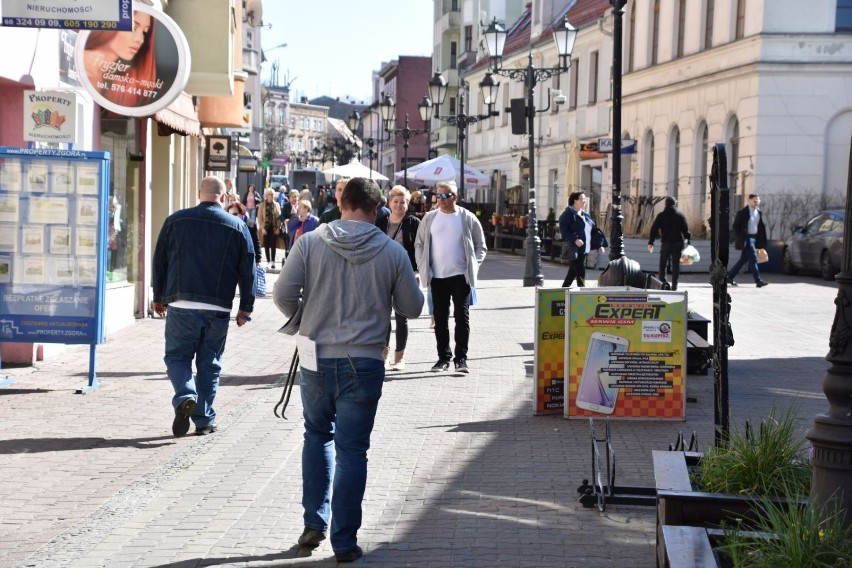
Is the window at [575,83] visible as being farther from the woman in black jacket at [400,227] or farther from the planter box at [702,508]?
the planter box at [702,508]

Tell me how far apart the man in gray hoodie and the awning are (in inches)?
407

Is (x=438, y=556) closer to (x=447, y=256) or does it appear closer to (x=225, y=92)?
(x=447, y=256)

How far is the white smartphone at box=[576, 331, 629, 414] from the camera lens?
372 inches

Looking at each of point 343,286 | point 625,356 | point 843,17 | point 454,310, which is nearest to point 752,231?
point 843,17

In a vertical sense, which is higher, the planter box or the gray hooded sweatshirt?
the gray hooded sweatshirt

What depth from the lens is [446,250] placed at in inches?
488

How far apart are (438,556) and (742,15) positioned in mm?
29364

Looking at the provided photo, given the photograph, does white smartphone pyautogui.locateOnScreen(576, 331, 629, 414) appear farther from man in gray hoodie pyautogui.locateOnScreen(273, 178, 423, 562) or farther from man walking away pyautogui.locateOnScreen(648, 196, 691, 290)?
man walking away pyautogui.locateOnScreen(648, 196, 691, 290)

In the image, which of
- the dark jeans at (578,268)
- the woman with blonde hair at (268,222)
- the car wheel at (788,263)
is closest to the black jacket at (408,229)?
the dark jeans at (578,268)

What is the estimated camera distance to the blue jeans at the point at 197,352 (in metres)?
9.07

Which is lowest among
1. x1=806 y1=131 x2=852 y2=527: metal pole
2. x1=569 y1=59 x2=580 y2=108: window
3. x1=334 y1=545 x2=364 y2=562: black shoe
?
x1=334 y1=545 x2=364 y2=562: black shoe

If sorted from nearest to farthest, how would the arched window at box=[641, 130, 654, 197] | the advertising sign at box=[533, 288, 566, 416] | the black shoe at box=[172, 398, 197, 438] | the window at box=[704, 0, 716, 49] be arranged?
the black shoe at box=[172, 398, 197, 438] < the advertising sign at box=[533, 288, 566, 416] < the window at box=[704, 0, 716, 49] < the arched window at box=[641, 130, 654, 197]

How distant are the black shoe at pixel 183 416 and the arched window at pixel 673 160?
2990 centimetres

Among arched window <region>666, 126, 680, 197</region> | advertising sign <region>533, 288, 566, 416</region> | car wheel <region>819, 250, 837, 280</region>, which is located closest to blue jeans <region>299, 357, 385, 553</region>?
advertising sign <region>533, 288, 566, 416</region>
